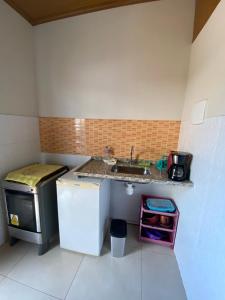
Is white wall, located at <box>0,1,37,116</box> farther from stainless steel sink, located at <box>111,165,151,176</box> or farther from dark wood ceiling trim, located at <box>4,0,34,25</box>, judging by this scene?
stainless steel sink, located at <box>111,165,151,176</box>

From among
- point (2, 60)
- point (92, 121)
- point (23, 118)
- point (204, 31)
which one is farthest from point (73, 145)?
point (204, 31)

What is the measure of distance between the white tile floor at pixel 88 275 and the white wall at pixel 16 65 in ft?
5.08

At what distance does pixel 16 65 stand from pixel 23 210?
1.59 metres

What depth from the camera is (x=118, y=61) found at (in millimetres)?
1693

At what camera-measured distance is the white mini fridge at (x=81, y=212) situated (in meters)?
1.39

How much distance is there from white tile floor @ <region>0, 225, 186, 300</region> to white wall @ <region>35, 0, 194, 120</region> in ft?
5.14

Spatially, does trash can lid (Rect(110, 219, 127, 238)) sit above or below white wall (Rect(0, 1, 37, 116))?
below

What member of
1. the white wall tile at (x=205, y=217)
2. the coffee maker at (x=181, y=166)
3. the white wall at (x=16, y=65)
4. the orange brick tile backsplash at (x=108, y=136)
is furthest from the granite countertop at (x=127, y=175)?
the white wall at (x=16, y=65)

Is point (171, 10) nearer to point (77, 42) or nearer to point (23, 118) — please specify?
point (77, 42)

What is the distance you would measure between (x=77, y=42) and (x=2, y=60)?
0.83m

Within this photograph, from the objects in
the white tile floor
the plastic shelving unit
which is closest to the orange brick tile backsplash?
the plastic shelving unit

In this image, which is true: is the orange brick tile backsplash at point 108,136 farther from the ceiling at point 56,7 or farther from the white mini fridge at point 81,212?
the ceiling at point 56,7

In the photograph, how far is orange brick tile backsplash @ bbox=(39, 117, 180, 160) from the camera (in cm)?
175

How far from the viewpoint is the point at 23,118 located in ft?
5.86
